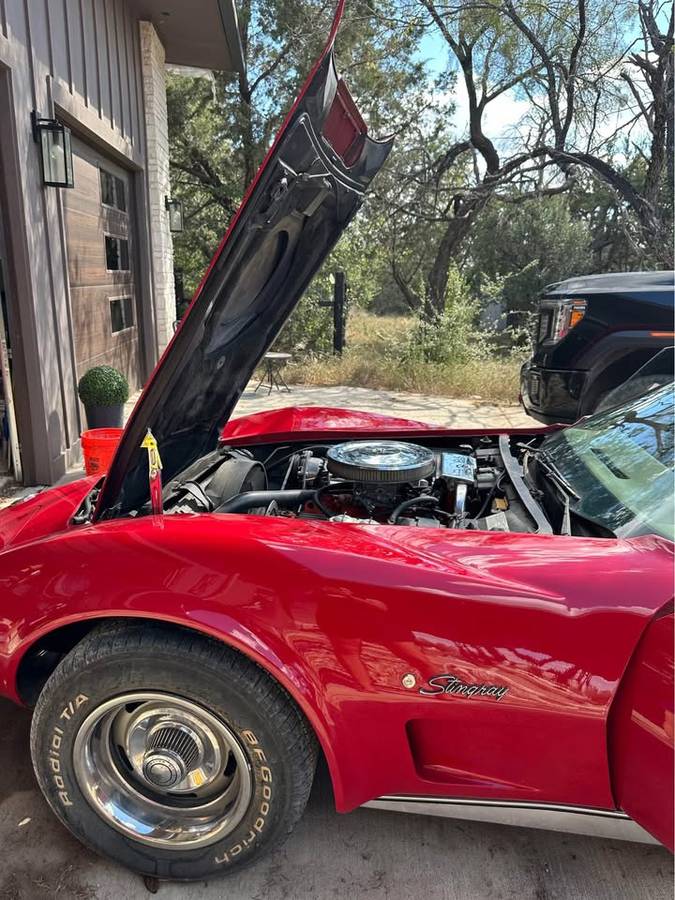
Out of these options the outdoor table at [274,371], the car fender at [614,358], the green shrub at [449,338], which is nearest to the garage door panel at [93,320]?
the outdoor table at [274,371]

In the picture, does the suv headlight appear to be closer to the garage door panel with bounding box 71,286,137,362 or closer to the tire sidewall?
the garage door panel with bounding box 71,286,137,362

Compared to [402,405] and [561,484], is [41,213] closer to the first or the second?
[561,484]

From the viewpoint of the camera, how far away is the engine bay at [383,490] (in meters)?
2.23

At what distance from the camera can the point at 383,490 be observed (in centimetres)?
236

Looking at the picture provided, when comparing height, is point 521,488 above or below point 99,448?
above

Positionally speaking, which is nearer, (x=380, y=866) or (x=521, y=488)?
(x=380, y=866)

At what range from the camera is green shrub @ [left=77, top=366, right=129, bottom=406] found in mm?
5750

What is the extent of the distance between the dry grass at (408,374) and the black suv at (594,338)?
11.7 feet

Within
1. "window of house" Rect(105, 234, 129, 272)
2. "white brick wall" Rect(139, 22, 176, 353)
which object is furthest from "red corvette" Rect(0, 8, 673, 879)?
"white brick wall" Rect(139, 22, 176, 353)

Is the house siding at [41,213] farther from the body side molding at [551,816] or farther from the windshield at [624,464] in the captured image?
the body side molding at [551,816]

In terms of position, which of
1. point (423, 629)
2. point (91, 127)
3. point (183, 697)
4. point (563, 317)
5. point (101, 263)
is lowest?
point (183, 697)

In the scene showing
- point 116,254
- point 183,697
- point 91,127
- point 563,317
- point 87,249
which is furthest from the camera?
point 116,254

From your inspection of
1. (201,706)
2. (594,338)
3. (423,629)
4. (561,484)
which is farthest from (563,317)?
(201,706)

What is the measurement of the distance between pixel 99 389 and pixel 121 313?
117 inches
